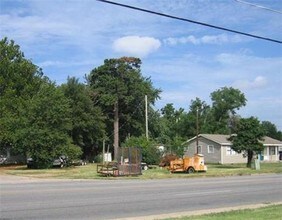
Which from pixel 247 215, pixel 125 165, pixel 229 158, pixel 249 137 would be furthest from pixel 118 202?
pixel 229 158

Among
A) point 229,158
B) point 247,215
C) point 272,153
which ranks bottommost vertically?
point 247,215

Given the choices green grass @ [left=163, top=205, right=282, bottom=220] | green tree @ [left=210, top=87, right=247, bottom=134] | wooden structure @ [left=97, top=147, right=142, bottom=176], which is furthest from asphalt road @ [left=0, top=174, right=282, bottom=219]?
green tree @ [left=210, top=87, right=247, bottom=134]

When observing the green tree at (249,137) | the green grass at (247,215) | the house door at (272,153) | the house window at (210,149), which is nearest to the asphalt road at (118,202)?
the green grass at (247,215)

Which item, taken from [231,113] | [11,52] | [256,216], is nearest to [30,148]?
[11,52]

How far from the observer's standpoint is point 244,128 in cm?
4916

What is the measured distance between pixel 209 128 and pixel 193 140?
2933cm

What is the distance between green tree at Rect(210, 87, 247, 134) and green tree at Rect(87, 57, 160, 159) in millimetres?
35731

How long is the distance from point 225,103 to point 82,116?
54.6 metres

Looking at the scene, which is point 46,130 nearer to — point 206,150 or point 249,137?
point 249,137

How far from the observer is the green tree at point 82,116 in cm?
5753

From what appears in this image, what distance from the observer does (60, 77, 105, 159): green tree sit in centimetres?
5753

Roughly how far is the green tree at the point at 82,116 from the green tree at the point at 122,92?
8.39 meters

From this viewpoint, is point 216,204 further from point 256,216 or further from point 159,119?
point 159,119

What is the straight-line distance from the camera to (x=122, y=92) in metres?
69.6
